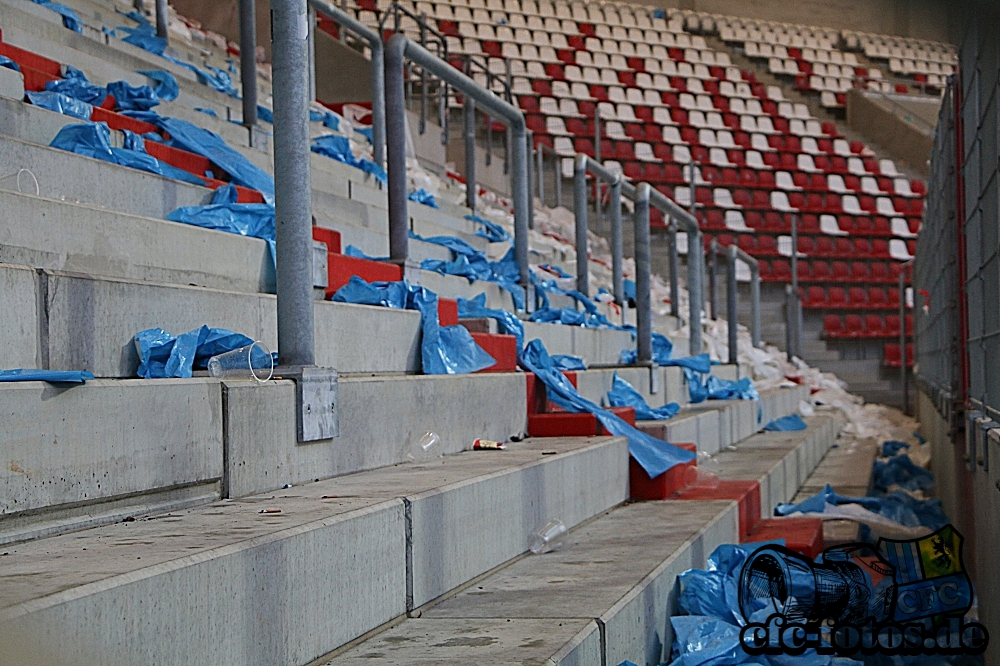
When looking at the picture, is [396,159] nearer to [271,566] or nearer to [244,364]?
[244,364]

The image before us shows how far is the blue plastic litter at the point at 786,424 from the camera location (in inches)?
256

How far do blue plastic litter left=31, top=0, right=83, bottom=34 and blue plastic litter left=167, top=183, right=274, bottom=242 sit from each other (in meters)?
1.92

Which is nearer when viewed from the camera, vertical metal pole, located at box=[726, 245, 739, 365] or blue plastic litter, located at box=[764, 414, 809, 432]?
blue plastic litter, located at box=[764, 414, 809, 432]

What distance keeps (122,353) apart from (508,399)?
1.39 meters

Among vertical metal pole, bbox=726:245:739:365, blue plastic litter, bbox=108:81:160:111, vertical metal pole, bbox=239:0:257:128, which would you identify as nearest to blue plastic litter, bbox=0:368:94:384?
blue plastic litter, bbox=108:81:160:111

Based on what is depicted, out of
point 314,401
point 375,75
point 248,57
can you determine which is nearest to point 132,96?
point 248,57

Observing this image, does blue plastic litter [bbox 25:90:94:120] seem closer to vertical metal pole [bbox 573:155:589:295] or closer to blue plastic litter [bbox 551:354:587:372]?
blue plastic litter [bbox 551:354:587:372]

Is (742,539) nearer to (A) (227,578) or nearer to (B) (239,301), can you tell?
(B) (239,301)

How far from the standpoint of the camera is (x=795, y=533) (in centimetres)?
329

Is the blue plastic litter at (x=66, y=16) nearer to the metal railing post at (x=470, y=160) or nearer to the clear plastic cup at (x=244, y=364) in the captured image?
the metal railing post at (x=470, y=160)

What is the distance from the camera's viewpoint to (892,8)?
1.26 meters

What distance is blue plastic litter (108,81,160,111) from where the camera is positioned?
12.2 ft

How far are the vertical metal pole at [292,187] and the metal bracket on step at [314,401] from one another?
0.03 meters

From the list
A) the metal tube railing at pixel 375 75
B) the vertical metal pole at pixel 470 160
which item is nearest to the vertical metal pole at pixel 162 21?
the metal tube railing at pixel 375 75
